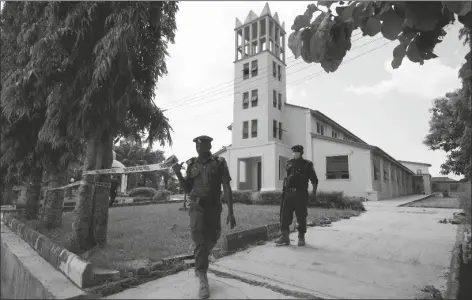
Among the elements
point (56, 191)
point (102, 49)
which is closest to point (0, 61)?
point (56, 191)

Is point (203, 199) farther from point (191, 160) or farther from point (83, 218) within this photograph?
point (83, 218)

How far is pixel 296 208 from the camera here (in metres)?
5.10

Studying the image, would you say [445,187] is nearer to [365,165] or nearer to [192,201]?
[365,165]

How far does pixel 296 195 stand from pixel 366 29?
3576mm

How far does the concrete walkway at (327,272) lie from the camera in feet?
9.53

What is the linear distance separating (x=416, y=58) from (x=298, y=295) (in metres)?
2.38

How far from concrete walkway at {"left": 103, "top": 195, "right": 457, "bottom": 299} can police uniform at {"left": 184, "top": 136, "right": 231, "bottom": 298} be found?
432 millimetres

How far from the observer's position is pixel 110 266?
374cm

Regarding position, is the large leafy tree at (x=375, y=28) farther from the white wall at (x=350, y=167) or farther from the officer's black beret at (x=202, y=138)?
the white wall at (x=350, y=167)

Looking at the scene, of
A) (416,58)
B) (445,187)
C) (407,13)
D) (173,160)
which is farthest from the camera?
(445,187)

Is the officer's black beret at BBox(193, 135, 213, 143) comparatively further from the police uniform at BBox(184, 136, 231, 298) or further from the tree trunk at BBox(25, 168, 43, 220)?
the tree trunk at BBox(25, 168, 43, 220)

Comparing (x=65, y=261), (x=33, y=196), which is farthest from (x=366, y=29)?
(x=33, y=196)

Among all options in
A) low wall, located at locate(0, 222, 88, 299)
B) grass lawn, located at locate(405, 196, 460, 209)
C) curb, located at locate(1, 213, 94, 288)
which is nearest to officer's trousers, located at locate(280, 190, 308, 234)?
curb, located at locate(1, 213, 94, 288)

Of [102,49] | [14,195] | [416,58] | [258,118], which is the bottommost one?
[14,195]
